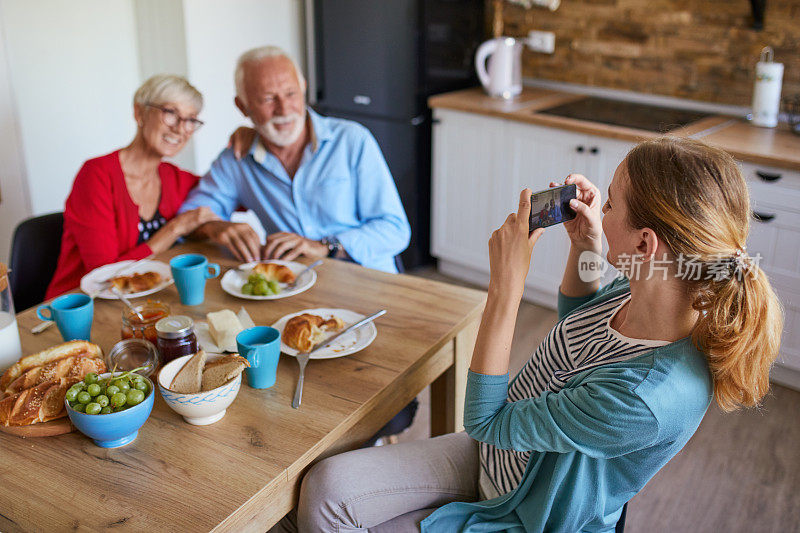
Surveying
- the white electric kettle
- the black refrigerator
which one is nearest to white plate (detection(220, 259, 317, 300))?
the black refrigerator

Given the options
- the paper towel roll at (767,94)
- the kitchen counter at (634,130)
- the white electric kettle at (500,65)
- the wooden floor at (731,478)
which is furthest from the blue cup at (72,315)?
the paper towel roll at (767,94)

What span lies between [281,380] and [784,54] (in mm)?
2566

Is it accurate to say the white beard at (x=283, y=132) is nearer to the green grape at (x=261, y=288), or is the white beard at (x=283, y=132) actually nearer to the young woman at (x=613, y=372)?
the green grape at (x=261, y=288)

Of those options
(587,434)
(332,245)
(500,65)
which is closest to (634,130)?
(500,65)

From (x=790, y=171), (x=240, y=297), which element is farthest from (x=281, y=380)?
(x=790, y=171)

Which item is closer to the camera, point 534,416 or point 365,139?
point 534,416

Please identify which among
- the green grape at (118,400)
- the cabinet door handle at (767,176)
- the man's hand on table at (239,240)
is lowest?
the green grape at (118,400)

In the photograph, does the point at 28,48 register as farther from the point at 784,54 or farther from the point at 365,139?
the point at 784,54

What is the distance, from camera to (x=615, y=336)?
1.26 metres

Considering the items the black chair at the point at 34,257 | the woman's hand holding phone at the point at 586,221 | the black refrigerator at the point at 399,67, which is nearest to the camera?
the woman's hand holding phone at the point at 586,221

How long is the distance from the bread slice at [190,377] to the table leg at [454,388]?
0.58 m

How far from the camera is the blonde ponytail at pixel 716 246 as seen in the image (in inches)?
43.6

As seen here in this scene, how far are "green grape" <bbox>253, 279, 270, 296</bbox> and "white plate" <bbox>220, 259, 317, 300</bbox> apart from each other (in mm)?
12

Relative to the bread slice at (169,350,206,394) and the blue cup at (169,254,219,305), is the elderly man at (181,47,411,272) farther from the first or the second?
the bread slice at (169,350,206,394)
